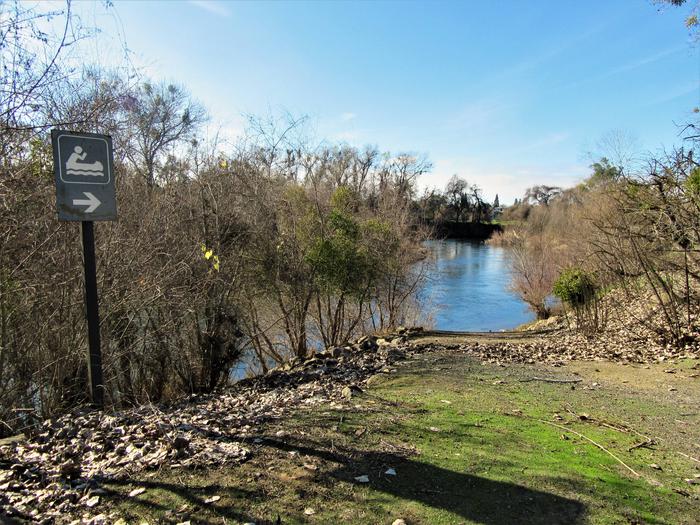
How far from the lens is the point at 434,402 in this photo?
4.70 meters

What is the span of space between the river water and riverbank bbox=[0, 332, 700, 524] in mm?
11921

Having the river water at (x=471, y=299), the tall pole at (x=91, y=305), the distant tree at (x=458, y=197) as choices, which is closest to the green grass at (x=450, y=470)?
the tall pole at (x=91, y=305)

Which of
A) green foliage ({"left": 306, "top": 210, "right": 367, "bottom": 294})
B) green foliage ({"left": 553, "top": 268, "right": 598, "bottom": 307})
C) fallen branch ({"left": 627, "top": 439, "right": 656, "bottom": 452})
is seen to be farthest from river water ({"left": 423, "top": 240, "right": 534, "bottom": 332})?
Answer: fallen branch ({"left": 627, "top": 439, "right": 656, "bottom": 452})

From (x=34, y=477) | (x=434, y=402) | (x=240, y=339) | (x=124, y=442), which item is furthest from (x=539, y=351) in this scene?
(x=34, y=477)

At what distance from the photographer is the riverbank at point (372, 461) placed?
252 cm

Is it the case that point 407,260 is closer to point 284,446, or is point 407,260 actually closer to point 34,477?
point 284,446

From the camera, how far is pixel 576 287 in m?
11.4

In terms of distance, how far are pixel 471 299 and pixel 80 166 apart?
70.6ft

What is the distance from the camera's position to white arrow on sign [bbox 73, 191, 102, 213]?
3319 millimetres

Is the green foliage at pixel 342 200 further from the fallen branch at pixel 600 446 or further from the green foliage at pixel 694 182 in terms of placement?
the fallen branch at pixel 600 446

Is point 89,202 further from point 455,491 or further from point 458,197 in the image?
point 458,197

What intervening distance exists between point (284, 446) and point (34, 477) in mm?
1549

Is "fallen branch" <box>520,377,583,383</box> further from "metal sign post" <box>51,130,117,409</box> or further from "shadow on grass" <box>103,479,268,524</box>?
"metal sign post" <box>51,130,117,409</box>

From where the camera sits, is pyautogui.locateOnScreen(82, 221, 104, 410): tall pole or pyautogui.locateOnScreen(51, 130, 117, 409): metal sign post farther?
pyautogui.locateOnScreen(82, 221, 104, 410): tall pole
